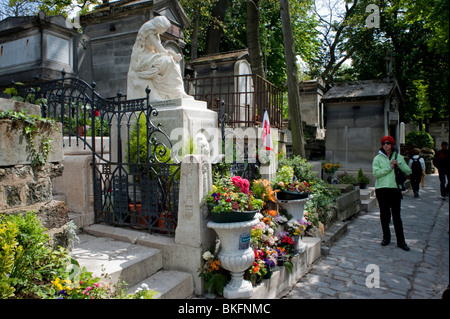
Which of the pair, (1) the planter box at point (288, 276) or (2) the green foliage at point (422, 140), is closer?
(1) the planter box at point (288, 276)

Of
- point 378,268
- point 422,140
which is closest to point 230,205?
point 378,268

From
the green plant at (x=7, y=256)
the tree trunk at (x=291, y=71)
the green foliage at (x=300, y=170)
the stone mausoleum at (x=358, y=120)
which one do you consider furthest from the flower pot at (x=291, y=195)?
the stone mausoleum at (x=358, y=120)

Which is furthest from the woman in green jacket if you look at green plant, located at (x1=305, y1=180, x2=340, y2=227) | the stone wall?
the stone wall

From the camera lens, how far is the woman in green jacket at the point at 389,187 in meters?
5.74

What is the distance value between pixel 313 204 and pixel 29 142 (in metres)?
5.08

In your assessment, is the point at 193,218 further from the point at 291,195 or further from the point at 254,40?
the point at 254,40

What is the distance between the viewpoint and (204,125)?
612 centimetres

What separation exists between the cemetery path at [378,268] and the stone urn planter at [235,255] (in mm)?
956

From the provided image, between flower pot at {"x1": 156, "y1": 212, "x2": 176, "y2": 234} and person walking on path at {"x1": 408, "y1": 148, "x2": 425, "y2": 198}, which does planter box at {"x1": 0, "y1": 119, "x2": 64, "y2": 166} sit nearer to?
flower pot at {"x1": 156, "y1": 212, "x2": 176, "y2": 234}

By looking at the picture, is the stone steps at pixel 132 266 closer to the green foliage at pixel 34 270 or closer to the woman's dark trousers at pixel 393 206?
the green foliage at pixel 34 270

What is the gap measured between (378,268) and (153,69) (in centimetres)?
499

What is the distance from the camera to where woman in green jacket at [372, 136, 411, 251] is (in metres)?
5.74
